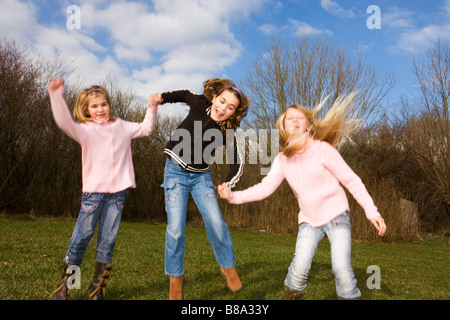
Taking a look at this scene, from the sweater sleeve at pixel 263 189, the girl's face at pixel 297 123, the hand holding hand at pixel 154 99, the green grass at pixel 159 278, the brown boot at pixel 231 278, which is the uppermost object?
the hand holding hand at pixel 154 99

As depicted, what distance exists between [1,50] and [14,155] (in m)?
3.69

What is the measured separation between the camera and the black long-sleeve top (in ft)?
10.6

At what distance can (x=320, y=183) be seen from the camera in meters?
2.80

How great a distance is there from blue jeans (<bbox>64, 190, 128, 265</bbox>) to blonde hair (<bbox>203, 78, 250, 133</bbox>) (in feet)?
3.65

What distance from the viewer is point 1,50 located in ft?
44.6

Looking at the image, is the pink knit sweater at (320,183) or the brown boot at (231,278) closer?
the pink knit sweater at (320,183)

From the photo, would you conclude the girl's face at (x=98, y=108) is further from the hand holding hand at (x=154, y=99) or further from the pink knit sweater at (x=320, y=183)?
the pink knit sweater at (x=320, y=183)

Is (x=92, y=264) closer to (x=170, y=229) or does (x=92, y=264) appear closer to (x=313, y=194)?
(x=170, y=229)

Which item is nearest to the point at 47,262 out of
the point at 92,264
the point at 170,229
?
the point at 92,264

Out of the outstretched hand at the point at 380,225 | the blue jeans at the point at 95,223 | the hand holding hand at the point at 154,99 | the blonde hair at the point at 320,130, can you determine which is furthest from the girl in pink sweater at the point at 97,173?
the outstretched hand at the point at 380,225

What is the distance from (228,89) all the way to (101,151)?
1.20m

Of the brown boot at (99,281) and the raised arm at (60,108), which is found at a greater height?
the raised arm at (60,108)

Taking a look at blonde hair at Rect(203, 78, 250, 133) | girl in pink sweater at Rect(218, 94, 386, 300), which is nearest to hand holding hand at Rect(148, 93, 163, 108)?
blonde hair at Rect(203, 78, 250, 133)

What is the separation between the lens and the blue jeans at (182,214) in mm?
3070
